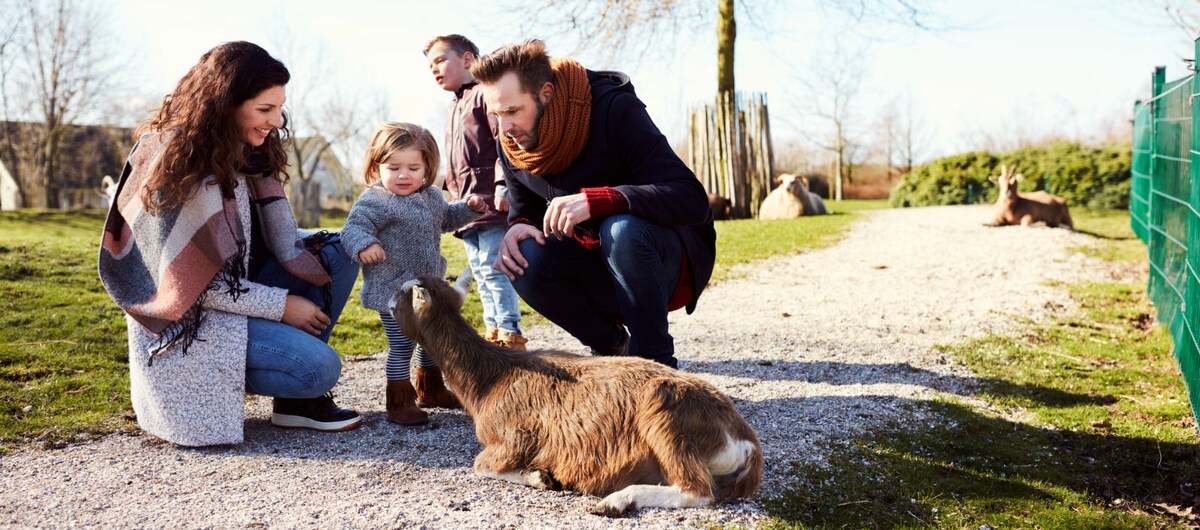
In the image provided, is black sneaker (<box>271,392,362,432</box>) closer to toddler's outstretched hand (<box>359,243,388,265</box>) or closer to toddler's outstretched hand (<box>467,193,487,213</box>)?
toddler's outstretched hand (<box>359,243,388,265</box>)

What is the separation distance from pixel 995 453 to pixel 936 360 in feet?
6.14

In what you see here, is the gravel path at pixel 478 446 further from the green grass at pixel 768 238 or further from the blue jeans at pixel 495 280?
the green grass at pixel 768 238

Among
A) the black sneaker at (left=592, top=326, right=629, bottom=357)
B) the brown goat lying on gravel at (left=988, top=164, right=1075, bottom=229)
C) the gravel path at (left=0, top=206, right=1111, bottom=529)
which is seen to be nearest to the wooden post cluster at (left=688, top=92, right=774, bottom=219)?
the brown goat lying on gravel at (left=988, top=164, right=1075, bottom=229)

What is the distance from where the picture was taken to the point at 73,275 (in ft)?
27.3

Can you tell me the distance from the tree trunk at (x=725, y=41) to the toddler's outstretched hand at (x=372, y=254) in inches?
615

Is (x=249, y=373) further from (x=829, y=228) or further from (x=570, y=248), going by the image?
(x=829, y=228)

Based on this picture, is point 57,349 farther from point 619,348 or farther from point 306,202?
point 306,202

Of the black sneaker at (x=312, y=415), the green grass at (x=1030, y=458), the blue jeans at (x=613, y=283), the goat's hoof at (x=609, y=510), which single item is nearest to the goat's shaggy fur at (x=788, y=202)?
the green grass at (x=1030, y=458)

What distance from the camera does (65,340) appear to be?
561cm

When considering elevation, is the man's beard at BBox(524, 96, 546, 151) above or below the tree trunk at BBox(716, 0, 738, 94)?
below

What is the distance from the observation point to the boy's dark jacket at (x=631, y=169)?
3799 mm

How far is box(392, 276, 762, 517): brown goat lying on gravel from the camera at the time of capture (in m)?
2.97

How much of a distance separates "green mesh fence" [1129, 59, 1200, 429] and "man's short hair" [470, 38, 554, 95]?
12.4 feet

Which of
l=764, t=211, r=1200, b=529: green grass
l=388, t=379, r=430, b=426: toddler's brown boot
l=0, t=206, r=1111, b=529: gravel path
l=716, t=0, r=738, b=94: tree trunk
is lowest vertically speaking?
l=764, t=211, r=1200, b=529: green grass
